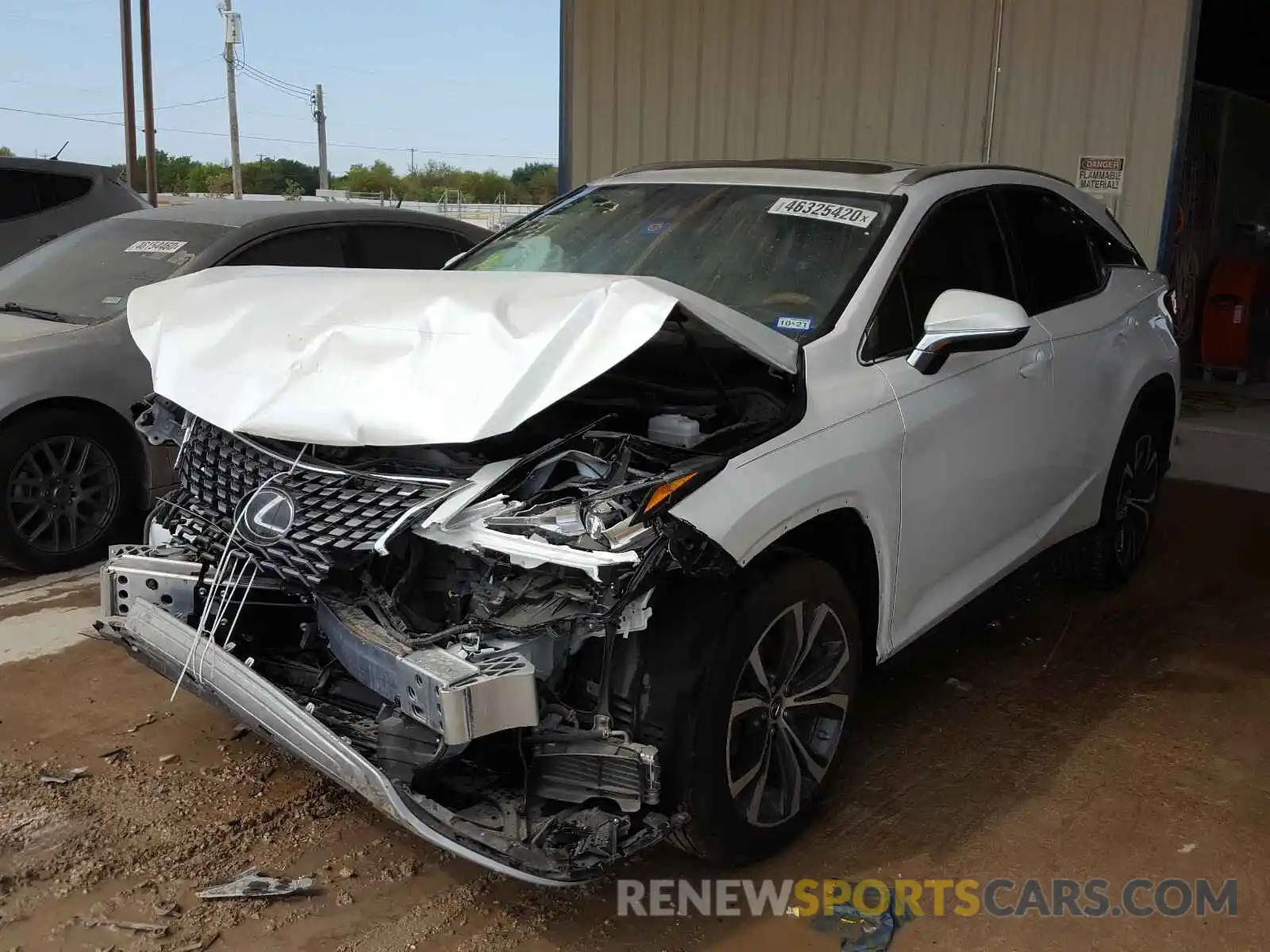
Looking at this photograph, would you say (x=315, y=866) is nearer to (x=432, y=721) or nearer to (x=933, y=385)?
(x=432, y=721)

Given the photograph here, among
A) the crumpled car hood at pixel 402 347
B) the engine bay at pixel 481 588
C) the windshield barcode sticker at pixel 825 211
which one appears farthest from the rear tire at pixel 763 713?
the windshield barcode sticker at pixel 825 211

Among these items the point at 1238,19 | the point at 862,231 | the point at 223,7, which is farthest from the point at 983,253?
the point at 223,7

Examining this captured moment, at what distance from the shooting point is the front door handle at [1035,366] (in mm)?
3984

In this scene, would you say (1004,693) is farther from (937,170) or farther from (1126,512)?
(937,170)

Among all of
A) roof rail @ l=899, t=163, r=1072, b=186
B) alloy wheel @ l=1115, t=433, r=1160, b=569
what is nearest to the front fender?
roof rail @ l=899, t=163, r=1072, b=186

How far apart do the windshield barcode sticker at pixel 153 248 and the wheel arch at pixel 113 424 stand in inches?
40.5

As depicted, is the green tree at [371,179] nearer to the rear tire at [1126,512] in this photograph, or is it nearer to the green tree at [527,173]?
the green tree at [527,173]

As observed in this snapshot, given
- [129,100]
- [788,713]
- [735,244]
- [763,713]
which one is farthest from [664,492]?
[129,100]

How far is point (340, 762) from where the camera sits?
101 inches

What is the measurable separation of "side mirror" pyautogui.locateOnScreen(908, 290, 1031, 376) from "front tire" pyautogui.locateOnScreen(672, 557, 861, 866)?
763mm

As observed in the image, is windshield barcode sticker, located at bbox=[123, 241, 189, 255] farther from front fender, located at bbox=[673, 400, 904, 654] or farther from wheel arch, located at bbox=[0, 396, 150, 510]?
front fender, located at bbox=[673, 400, 904, 654]

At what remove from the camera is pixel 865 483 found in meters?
3.18

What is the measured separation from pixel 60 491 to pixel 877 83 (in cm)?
620

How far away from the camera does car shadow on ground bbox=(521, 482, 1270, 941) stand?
10.9 ft
